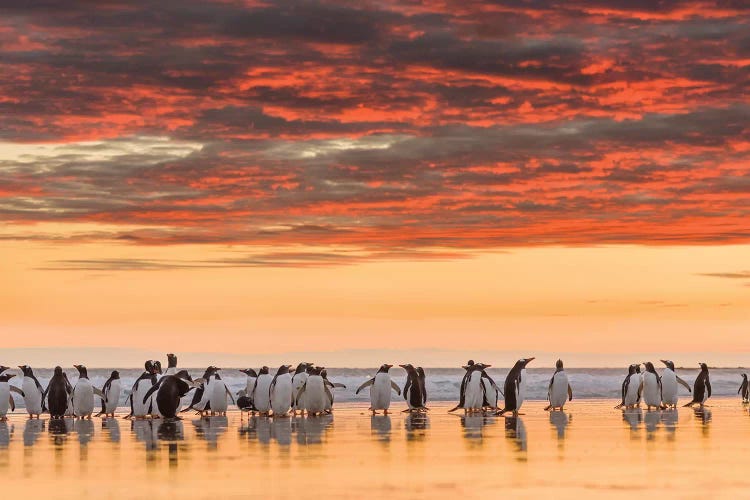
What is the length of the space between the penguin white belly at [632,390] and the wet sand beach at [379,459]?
7.76m

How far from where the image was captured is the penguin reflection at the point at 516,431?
22503mm

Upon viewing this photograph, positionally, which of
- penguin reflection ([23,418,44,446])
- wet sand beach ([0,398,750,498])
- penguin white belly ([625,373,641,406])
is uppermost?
penguin white belly ([625,373,641,406])

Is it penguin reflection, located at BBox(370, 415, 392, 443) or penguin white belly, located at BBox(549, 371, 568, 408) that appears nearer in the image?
penguin reflection, located at BBox(370, 415, 392, 443)

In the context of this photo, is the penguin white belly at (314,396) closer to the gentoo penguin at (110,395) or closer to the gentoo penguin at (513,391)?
the gentoo penguin at (513,391)

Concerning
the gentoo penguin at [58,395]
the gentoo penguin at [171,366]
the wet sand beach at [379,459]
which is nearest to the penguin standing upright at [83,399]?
the gentoo penguin at [58,395]

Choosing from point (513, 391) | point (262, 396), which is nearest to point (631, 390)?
point (513, 391)

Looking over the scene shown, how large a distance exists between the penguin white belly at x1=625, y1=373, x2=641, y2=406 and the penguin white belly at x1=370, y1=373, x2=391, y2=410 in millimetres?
7728

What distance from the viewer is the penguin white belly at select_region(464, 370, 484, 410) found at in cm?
3691

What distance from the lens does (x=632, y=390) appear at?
3881cm

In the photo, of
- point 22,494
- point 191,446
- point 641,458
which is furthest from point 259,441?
point 22,494

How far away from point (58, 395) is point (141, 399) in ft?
9.37

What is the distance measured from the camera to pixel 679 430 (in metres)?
26.5

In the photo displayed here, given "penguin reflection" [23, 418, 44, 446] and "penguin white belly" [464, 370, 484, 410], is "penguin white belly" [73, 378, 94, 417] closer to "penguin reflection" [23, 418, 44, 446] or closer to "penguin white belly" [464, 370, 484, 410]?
"penguin reflection" [23, 418, 44, 446]

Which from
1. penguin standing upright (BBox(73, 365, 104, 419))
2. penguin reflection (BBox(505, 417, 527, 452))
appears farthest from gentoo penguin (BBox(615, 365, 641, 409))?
penguin standing upright (BBox(73, 365, 104, 419))
